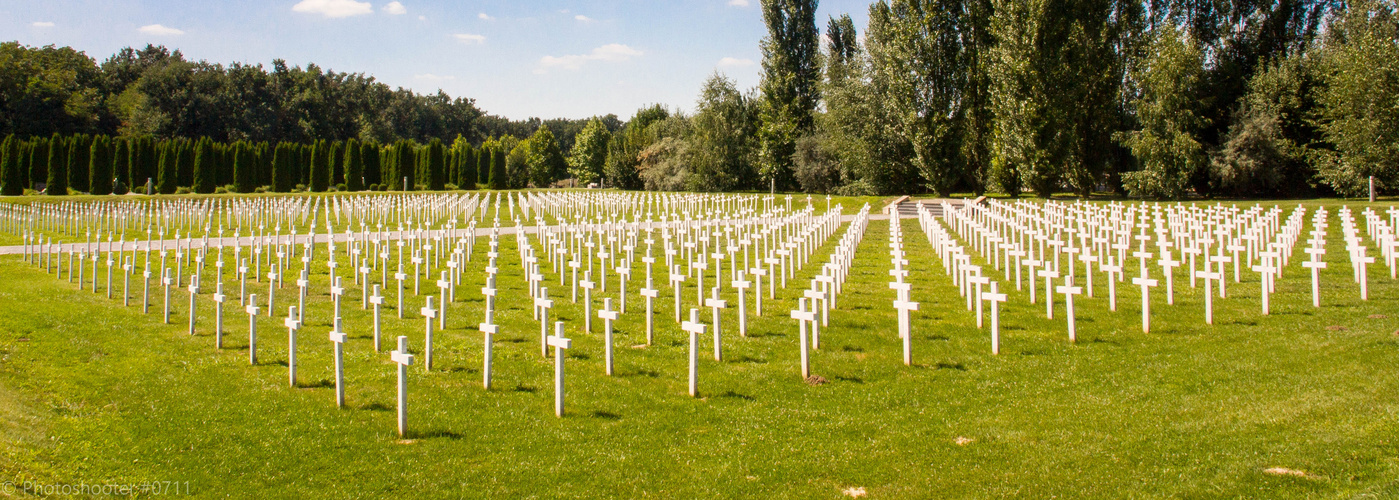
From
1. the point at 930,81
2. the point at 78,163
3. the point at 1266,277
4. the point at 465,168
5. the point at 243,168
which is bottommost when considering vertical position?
the point at 1266,277

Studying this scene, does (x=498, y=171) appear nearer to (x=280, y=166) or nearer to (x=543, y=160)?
(x=543, y=160)

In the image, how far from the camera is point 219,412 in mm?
7820

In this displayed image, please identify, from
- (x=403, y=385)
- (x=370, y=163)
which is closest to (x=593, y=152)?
(x=370, y=163)

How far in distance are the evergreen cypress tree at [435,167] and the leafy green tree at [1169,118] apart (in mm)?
47894

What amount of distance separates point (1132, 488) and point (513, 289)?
37.0ft

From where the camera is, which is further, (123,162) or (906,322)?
(123,162)

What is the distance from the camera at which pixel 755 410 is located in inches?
312

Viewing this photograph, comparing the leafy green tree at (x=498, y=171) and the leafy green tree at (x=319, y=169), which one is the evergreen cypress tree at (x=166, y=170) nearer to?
the leafy green tree at (x=319, y=169)

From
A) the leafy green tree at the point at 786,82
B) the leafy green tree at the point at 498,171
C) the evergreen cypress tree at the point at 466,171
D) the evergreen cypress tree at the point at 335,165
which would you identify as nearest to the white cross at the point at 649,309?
the leafy green tree at the point at 786,82

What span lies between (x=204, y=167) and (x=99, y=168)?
5.48 metres

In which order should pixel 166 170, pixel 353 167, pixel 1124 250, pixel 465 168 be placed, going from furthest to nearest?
pixel 465 168, pixel 353 167, pixel 166 170, pixel 1124 250

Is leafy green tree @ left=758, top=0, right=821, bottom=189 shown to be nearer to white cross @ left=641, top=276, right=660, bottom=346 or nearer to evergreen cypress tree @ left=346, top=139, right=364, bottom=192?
evergreen cypress tree @ left=346, top=139, right=364, bottom=192

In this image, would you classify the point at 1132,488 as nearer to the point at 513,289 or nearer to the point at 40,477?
the point at 40,477

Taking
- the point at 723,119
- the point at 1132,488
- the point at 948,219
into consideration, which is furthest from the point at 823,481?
the point at 723,119
